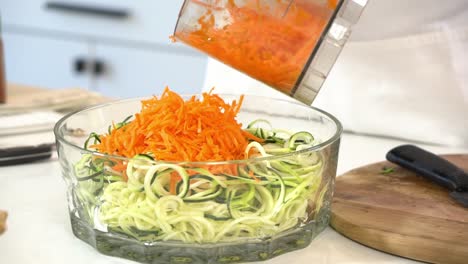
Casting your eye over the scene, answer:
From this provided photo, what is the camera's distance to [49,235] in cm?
102

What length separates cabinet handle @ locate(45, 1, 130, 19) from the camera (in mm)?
2916

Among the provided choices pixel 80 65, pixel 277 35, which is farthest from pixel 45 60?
pixel 277 35

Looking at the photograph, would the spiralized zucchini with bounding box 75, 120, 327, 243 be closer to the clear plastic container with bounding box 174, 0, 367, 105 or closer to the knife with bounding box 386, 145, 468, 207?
the clear plastic container with bounding box 174, 0, 367, 105

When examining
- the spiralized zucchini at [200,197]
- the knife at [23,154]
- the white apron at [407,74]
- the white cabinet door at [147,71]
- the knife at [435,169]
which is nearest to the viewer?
the spiralized zucchini at [200,197]

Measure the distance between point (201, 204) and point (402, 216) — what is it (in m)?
0.28

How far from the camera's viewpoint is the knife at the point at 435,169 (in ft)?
3.45

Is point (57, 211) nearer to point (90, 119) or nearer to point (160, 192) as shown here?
point (90, 119)

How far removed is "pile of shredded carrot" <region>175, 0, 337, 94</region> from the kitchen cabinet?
5.95ft

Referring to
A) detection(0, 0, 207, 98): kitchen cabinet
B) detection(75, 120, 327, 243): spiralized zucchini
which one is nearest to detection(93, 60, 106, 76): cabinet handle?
detection(0, 0, 207, 98): kitchen cabinet

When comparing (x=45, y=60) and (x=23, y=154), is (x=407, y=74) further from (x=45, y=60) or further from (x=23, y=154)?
(x=45, y=60)

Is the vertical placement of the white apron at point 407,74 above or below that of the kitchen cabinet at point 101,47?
above

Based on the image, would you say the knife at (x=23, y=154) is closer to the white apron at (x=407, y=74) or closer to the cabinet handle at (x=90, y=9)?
the white apron at (x=407, y=74)

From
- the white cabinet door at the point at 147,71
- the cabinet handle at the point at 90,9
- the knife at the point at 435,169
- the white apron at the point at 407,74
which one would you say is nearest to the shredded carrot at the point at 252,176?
the knife at the point at 435,169

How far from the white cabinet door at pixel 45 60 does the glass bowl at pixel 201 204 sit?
218 cm
